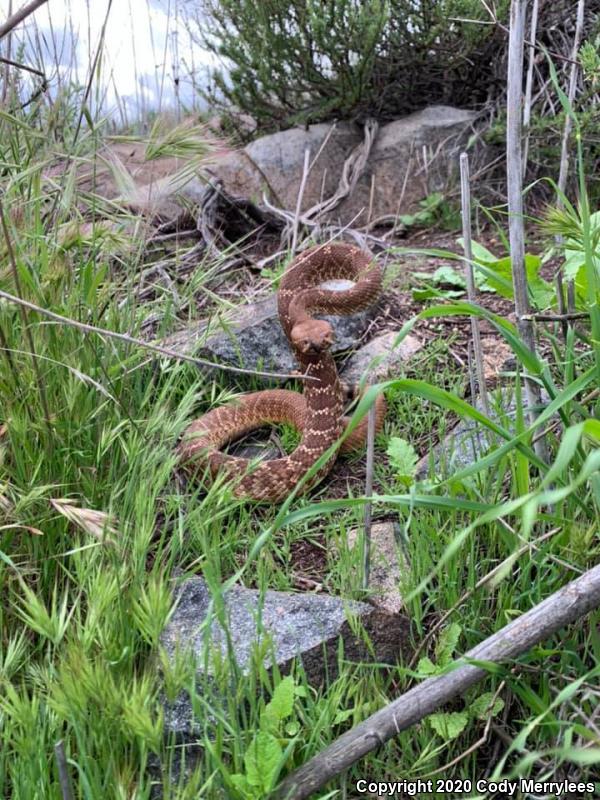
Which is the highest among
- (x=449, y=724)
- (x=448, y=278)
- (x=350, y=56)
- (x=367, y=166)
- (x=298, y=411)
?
(x=350, y=56)

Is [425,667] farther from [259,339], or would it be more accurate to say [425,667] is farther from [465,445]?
[259,339]

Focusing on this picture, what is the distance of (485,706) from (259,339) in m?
2.72

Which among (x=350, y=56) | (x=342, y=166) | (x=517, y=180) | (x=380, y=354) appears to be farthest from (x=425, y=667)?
(x=350, y=56)

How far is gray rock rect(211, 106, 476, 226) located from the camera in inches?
258

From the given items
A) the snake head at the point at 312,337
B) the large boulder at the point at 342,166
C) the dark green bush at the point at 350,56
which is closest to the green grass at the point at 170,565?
the snake head at the point at 312,337

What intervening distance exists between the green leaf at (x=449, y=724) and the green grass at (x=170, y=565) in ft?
0.06

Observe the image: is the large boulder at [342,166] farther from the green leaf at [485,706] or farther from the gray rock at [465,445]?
the green leaf at [485,706]

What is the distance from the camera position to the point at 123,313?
377 centimetres

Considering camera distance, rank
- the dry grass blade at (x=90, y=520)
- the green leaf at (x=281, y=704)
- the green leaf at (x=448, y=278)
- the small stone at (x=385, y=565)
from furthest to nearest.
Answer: the green leaf at (x=448, y=278), the small stone at (x=385, y=565), the dry grass blade at (x=90, y=520), the green leaf at (x=281, y=704)

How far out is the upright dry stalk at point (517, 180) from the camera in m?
2.44

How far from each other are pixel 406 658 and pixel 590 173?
4451 millimetres

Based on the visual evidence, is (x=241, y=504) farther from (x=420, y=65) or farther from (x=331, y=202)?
(x=420, y=65)

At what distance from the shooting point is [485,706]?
7.66 feet

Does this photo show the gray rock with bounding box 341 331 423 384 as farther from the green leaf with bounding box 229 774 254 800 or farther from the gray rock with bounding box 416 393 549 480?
the green leaf with bounding box 229 774 254 800
